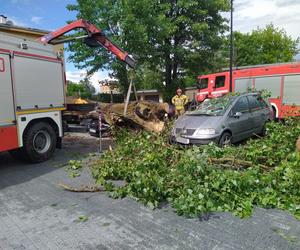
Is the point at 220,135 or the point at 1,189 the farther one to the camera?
the point at 220,135

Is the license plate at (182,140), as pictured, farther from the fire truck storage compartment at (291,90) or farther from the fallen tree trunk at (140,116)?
the fire truck storage compartment at (291,90)

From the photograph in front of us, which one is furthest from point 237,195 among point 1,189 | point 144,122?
point 144,122

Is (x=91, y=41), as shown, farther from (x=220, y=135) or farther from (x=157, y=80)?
(x=157, y=80)

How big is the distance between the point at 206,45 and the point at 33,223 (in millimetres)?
19968

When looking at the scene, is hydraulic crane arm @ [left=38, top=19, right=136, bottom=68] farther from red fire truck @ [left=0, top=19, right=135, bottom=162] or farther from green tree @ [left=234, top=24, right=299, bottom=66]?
green tree @ [left=234, top=24, right=299, bottom=66]

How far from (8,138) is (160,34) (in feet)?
43.3

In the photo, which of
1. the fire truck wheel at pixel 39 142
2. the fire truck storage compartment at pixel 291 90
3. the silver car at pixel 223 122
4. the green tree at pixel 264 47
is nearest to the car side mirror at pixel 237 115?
the silver car at pixel 223 122

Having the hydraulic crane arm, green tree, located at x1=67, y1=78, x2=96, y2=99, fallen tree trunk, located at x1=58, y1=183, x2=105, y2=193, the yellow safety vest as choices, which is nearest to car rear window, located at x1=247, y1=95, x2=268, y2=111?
the yellow safety vest

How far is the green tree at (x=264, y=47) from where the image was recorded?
39.0m

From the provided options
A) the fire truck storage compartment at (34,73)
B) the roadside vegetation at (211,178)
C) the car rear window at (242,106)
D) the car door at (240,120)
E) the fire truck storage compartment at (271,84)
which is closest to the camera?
the roadside vegetation at (211,178)

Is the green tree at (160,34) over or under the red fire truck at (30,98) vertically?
over

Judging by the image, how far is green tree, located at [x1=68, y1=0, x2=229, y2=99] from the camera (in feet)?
52.2

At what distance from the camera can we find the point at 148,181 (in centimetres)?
455

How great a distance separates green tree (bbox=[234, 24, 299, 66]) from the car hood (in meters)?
34.4
